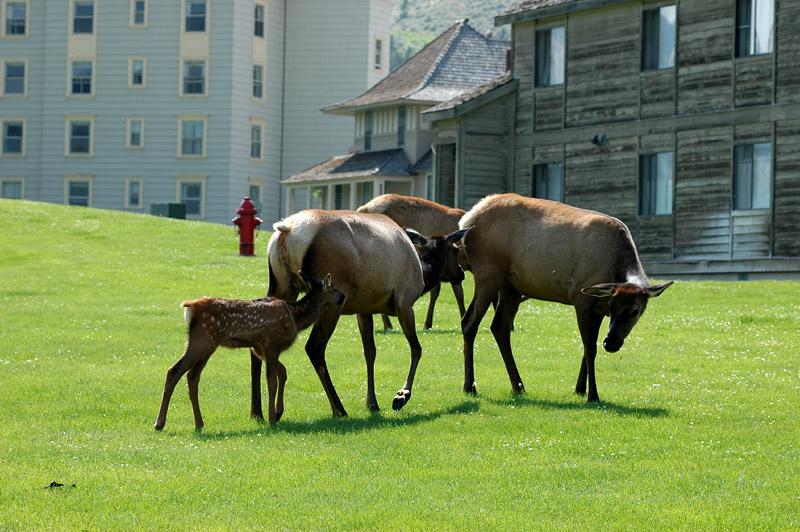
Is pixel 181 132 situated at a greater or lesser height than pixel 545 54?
lesser

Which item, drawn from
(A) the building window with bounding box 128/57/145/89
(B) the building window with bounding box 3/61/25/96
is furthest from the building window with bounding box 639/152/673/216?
(B) the building window with bounding box 3/61/25/96

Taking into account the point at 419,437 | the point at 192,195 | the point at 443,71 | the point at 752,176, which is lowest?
the point at 419,437

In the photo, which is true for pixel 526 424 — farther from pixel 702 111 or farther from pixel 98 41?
pixel 98 41

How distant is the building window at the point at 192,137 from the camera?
194 feet

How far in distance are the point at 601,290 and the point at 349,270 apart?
2.65 metres

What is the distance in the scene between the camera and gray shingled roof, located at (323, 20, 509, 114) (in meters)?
49.4

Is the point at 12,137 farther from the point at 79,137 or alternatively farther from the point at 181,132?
the point at 181,132

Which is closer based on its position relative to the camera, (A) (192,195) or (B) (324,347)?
(B) (324,347)

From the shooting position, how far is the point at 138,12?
6028cm

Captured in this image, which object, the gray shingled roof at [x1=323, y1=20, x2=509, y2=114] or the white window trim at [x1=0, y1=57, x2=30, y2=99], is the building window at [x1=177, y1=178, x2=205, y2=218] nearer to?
the gray shingled roof at [x1=323, y1=20, x2=509, y2=114]

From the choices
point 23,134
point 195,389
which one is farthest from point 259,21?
point 195,389

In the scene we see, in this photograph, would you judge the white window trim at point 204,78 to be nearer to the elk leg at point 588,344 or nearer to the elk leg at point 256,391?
the elk leg at point 588,344

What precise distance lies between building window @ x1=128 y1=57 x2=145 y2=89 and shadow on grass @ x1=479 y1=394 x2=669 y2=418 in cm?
5116

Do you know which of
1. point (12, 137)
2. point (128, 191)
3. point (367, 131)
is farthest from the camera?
point (12, 137)
